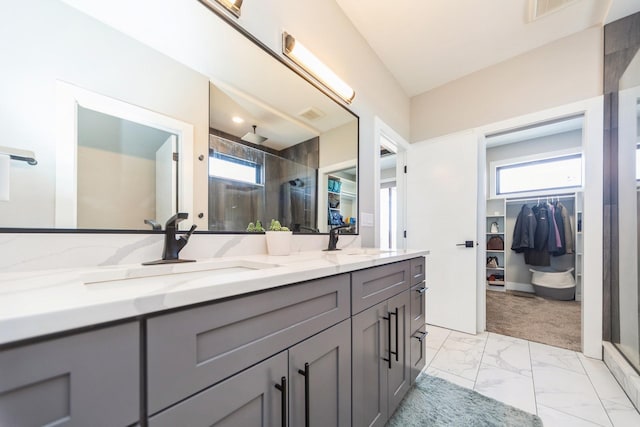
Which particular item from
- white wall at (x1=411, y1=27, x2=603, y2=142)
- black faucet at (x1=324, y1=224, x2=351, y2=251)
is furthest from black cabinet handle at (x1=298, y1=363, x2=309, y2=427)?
white wall at (x1=411, y1=27, x2=603, y2=142)

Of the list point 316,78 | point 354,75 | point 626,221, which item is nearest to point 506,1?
point 354,75

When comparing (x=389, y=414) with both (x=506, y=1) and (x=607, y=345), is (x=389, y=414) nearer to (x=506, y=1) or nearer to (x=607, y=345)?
(x=607, y=345)

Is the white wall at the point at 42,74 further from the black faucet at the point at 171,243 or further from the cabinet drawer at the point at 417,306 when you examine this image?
the cabinet drawer at the point at 417,306

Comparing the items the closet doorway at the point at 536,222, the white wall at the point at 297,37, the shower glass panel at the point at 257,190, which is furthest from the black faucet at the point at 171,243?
the closet doorway at the point at 536,222

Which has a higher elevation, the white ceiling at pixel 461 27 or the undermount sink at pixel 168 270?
the white ceiling at pixel 461 27

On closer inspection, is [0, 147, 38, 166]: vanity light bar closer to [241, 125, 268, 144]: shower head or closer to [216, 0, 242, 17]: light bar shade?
[241, 125, 268, 144]: shower head

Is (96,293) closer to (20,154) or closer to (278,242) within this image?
(20,154)

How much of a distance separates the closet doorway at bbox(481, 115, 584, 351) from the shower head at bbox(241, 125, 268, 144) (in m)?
3.09

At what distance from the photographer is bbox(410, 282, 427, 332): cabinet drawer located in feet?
4.85

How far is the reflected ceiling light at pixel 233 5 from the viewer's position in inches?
43.0

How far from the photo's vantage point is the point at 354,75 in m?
2.02

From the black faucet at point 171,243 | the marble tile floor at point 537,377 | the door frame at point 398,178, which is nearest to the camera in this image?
the black faucet at point 171,243

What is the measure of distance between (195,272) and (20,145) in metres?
0.58

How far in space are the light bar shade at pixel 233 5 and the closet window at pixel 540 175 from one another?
4.90 m
